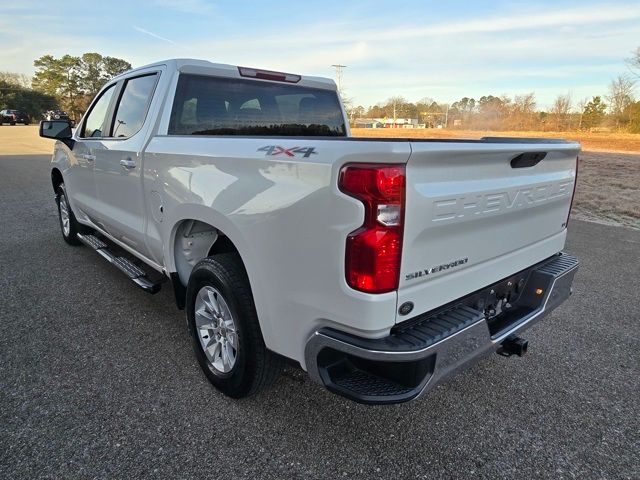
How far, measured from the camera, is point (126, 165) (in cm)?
344

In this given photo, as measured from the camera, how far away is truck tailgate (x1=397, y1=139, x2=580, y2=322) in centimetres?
183

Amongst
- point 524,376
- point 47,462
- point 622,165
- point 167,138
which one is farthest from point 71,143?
point 622,165

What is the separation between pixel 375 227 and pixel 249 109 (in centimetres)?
220

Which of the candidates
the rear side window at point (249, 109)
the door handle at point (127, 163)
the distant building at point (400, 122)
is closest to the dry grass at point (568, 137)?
the rear side window at point (249, 109)

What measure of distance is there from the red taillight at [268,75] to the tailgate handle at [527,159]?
2.16 meters

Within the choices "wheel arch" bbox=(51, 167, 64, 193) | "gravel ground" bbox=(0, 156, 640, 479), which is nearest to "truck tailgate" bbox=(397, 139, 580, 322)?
"gravel ground" bbox=(0, 156, 640, 479)

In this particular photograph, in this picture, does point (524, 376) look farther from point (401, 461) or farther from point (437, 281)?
point (437, 281)

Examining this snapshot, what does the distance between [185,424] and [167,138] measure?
1805 millimetres

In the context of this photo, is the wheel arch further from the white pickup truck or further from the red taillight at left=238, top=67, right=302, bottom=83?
the red taillight at left=238, top=67, right=302, bottom=83

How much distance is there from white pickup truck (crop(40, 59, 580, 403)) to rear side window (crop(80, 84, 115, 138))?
1046 mm

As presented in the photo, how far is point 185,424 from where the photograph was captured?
2.46 m

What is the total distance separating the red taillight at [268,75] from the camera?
3572 millimetres

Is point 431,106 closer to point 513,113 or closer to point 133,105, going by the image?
point 513,113

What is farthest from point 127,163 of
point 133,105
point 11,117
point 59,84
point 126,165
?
point 59,84
